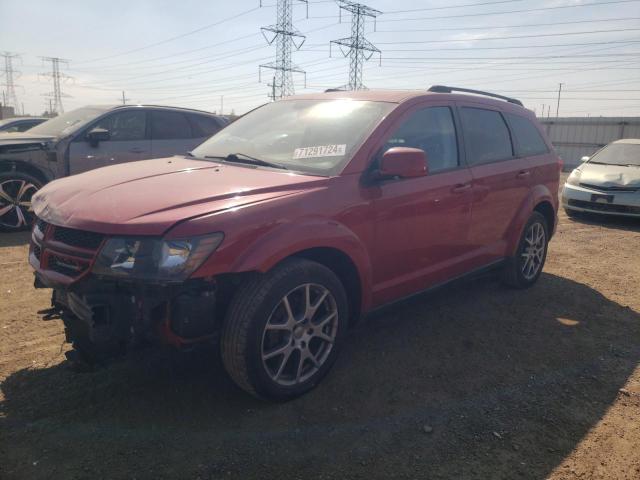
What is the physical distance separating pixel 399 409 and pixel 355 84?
34338 millimetres

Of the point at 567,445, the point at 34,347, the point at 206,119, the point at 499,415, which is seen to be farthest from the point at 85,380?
the point at 206,119

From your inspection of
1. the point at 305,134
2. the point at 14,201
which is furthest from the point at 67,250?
the point at 14,201

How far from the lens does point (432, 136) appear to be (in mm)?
3848

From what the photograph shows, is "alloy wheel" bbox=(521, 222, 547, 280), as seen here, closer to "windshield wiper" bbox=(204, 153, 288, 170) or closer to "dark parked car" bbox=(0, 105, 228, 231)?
"windshield wiper" bbox=(204, 153, 288, 170)

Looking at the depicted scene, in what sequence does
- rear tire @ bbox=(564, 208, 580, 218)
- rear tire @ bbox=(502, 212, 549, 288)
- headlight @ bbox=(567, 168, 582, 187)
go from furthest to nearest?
rear tire @ bbox=(564, 208, 580, 218)
headlight @ bbox=(567, 168, 582, 187)
rear tire @ bbox=(502, 212, 549, 288)

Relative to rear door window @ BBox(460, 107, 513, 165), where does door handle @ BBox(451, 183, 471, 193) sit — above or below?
below

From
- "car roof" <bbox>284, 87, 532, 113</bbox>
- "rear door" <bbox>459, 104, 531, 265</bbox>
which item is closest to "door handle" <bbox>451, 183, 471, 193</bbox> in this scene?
"rear door" <bbox>459, 104, 531, 265</bbox>

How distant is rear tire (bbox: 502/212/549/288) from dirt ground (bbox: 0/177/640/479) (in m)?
0.72

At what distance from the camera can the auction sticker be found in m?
3.28

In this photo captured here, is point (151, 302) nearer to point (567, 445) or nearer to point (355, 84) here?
point (567, 445)

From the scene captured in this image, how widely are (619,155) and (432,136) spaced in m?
7.85

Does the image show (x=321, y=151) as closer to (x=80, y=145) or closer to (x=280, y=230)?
(x=280, y=230)

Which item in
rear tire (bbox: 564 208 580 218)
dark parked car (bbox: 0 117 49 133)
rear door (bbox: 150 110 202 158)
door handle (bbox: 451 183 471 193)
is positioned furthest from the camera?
dark parked car (bbox: 0 117 49 133)

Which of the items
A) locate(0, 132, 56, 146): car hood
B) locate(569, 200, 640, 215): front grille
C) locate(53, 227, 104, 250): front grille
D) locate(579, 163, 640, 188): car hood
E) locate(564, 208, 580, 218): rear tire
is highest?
locate(0, 132, 56, 146): car hood
